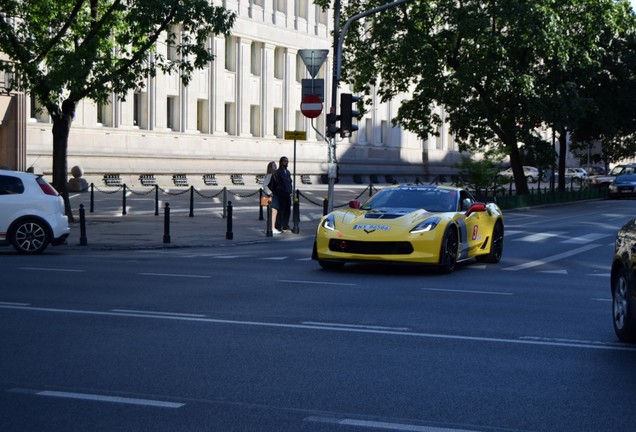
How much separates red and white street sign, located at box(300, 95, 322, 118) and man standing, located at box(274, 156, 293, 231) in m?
1.47

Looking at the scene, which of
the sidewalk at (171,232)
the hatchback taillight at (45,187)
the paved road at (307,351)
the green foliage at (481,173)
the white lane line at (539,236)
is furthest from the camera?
the green foliage at (481,173)

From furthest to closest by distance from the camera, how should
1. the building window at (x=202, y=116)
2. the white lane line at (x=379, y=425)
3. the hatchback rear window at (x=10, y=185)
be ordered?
the building window at (x=202, y=116) → the hatchback rear window at (x=10, y=185) → the white lane line at (x=379, y=425)

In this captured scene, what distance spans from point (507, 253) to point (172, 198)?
26.7 m

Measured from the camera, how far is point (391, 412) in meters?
6.96

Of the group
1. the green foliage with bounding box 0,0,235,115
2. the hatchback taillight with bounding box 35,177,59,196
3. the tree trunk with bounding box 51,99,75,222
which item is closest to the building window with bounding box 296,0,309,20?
the green foliage with bounding box 0,0,235,115

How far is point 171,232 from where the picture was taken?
27797mm

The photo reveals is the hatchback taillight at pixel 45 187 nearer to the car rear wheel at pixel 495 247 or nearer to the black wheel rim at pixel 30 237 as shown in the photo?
the black wheel rim at pixel 30 237

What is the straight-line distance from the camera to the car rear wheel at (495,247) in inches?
762

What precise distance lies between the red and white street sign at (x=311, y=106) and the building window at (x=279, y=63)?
39850mm

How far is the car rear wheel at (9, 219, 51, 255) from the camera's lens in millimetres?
20781

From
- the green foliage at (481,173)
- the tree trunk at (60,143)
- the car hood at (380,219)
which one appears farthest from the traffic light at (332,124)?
the green foliage at (481,173)

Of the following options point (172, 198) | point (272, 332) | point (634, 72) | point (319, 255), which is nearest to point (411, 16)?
point (172, 198)

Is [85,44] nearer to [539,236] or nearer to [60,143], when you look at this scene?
[60,143]

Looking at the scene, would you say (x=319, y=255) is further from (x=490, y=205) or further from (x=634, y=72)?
(x=634, y=72)
